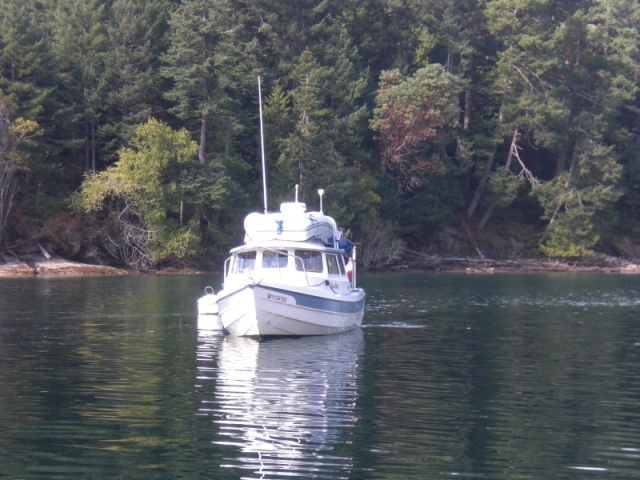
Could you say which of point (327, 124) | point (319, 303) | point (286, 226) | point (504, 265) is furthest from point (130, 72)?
point (319, 303)

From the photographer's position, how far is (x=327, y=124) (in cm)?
6738

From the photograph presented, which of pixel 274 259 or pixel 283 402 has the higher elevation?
pixel 274 259

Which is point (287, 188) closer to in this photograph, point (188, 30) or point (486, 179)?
point (188, 30)

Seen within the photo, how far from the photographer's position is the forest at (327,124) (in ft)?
200

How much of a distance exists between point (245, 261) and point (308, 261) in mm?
1758

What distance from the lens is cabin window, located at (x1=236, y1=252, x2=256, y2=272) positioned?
27.7 metres

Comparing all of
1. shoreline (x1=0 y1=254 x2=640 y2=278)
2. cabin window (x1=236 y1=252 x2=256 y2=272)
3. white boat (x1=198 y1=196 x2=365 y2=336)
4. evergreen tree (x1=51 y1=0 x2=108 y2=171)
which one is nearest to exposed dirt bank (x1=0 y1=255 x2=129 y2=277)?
shoreline (x1=0 y1=254 x2=640 y2=278)

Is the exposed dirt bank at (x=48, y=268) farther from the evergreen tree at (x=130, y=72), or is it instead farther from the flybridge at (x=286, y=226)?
the flybridge at (x=286, y=226)

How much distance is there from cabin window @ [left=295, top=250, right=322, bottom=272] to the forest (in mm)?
33314

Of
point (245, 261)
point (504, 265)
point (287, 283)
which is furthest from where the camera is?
point (504, 265)

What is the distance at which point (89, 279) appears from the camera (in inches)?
2034

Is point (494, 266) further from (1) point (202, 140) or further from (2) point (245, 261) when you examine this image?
(2) point (245, 261)

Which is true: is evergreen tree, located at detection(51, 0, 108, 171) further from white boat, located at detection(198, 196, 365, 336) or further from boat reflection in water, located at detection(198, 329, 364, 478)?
boat reflection in water, located at detection(198, 329, 364, 478)

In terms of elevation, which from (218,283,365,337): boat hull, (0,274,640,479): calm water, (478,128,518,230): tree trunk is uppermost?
(478,128,518,230): tree trunk
